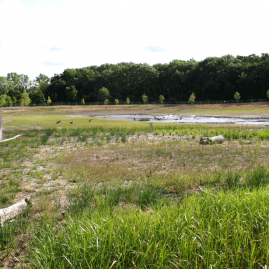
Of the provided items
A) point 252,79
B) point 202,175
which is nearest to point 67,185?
point 202,175

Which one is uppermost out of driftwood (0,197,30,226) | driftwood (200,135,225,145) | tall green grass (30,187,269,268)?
tall green grass (30,187,269,268)

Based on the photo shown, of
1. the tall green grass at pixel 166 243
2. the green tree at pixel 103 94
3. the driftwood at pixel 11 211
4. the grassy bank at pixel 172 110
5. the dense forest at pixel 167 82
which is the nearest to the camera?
the tall green grass at pixel 166 243

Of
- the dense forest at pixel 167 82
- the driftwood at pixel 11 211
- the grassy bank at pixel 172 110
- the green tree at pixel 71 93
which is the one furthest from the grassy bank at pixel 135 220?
the green tree at pixel 71 93

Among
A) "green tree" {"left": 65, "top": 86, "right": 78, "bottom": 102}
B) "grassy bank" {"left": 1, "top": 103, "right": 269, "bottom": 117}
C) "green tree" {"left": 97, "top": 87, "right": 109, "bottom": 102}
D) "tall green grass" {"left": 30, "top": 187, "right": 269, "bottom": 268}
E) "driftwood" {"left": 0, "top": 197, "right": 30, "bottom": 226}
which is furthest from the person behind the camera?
"green tree" {"left": 65, "top": 86, "right": 78, "bottom": 102}

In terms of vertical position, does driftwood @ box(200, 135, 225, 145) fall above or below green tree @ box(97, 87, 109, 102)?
below

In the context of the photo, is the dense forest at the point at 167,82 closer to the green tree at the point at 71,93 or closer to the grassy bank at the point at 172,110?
the green tree at the point at 71,93

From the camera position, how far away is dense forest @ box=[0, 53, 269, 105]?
89125mm

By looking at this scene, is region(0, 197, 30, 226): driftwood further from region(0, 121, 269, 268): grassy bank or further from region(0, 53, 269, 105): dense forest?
region(0, 53, 269, 105): dense forest

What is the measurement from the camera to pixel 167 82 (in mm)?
109750

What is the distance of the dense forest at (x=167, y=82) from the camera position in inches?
3509

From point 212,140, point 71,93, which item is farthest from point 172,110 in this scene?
point 71,93

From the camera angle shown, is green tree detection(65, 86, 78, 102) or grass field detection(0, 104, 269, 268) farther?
green tree detection(65, 86, 78, 102)

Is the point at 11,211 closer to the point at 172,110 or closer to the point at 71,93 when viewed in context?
the point at 172,110

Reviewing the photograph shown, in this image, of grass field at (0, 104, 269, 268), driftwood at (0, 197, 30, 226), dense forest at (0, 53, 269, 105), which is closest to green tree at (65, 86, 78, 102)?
dense forest at (0, 53, 269, 105)
